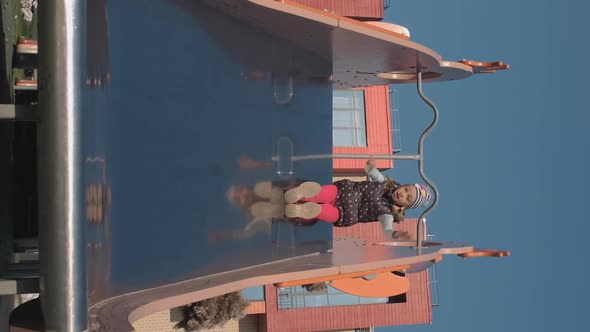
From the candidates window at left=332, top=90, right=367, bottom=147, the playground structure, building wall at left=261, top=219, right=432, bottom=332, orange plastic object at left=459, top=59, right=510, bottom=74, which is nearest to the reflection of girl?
the playground structure

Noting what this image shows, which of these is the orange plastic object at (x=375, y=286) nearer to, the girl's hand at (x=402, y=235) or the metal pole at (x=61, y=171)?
the girl's hand at (x=402, y=235)

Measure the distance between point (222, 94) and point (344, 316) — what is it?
11552mm

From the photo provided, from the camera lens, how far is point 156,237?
4418 mm

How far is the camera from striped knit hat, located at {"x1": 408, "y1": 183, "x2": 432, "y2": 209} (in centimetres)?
670

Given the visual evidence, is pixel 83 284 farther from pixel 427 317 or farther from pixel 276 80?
pixel 427 317

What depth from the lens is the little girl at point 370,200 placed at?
6.59 m

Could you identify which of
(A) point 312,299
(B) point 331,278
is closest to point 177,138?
(B) point 331,278

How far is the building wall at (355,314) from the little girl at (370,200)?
9241 millimetres

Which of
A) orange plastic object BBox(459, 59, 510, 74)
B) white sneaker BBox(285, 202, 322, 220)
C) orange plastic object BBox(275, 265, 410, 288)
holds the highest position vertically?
orange plastic object BBox(459, 59, 510, 74)

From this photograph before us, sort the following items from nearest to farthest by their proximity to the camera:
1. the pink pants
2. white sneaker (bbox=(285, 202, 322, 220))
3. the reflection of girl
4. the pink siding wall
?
the reflection of girl → white sneaker (bbox=(285, 202, 322, 220)) → the pink pants → the pink siding wall

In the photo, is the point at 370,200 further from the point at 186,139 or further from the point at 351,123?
the point at 351,123

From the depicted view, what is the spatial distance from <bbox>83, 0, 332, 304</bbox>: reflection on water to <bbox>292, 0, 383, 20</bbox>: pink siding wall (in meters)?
9.99

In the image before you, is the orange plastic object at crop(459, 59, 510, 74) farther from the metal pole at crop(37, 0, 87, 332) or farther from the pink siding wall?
the pink siding wall

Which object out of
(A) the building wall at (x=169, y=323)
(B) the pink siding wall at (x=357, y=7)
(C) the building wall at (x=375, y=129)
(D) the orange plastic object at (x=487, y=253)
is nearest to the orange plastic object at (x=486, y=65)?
(D) the orange plastic object at (x=487, y=253)
